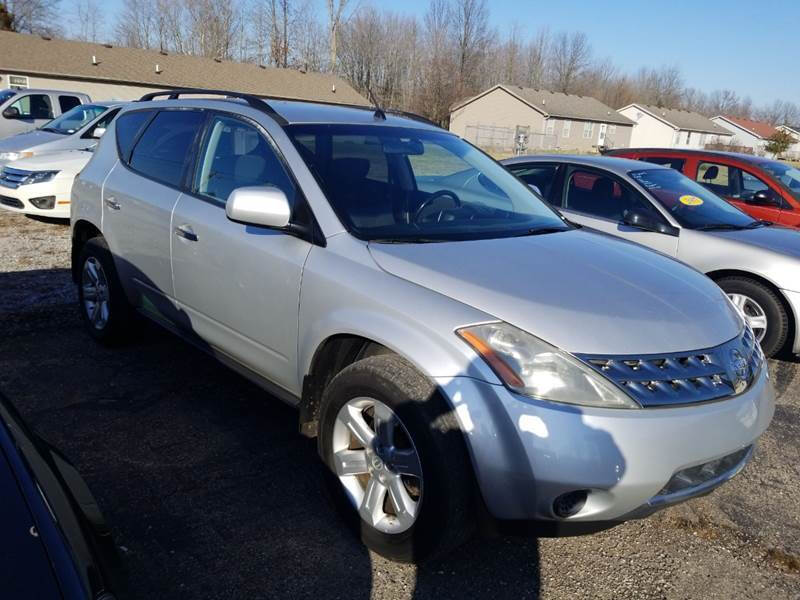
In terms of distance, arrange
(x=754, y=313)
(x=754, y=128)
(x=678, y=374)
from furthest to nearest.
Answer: (x=754, y=128) → (x=754, y=313) → (x=678, y=374)

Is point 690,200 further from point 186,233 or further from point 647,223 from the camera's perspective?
point 186,233

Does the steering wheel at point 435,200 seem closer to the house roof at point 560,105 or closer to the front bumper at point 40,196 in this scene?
the front bumper at point 40,196

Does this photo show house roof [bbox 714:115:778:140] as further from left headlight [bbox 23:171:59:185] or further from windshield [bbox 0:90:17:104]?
left headlight [bbox 23:171:59:185]

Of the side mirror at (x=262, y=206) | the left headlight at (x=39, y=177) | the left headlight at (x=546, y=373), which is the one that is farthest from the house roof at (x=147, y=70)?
the left headlight at (x=546, y=373)

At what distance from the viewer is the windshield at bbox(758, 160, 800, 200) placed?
798cm

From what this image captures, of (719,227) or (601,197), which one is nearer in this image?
(719,227)

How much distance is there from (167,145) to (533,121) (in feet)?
187

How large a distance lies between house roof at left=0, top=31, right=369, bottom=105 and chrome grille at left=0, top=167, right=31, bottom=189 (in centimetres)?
2121

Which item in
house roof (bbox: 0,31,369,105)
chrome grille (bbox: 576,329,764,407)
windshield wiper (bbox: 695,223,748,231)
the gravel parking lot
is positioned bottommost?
the gravel parking lot

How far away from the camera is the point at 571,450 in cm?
230

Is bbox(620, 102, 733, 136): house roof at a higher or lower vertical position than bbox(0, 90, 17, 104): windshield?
lower

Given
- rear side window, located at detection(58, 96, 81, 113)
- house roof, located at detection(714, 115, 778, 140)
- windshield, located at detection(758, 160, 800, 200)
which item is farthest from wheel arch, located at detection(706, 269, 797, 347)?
house roof, located at detection(714, 115, 778, 140)

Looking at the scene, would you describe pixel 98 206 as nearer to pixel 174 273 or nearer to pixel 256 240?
pixel 174 273

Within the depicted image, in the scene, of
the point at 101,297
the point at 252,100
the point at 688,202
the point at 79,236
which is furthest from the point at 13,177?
the point at 688,202
